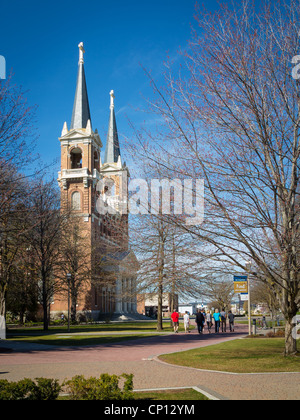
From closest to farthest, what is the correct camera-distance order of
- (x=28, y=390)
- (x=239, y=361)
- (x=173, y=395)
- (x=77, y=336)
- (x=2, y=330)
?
(x=28, y=390) → (x=173, y=395) → (x=239, y=361) → (x=2, y=330) → (x=77, y=336)

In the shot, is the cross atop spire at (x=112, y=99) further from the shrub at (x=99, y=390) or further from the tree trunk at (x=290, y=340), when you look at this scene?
the shrub at (x=99, y=390)

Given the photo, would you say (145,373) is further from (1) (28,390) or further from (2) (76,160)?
(2) (76,160)

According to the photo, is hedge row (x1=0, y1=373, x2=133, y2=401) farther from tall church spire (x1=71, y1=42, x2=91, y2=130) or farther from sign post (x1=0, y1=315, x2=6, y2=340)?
tall church spire (x1=71, y1=42, x2=91, y2=130)

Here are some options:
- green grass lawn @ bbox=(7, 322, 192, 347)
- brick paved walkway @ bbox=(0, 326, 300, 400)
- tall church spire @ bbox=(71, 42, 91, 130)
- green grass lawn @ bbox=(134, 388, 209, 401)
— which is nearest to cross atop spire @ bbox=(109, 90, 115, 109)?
tall church spire @ bbox=(71, 42, 91, 130)

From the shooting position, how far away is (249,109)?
466 inches

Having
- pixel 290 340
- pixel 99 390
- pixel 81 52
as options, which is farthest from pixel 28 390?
pixel 81 52

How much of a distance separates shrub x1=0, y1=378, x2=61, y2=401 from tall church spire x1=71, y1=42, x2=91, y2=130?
5847cm

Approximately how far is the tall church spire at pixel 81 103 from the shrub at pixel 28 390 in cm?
5847

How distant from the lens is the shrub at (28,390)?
251 inches

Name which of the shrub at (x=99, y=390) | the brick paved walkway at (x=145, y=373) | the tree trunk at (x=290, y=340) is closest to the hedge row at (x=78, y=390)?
the shrub at (x=99, y=390)

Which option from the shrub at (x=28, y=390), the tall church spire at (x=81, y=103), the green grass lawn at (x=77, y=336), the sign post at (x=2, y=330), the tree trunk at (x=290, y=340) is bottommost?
the green grass lawn at (x=77, y=336)

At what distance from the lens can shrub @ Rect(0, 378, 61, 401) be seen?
638cm

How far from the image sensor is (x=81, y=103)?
209 feet

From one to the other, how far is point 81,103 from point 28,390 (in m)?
60.8
